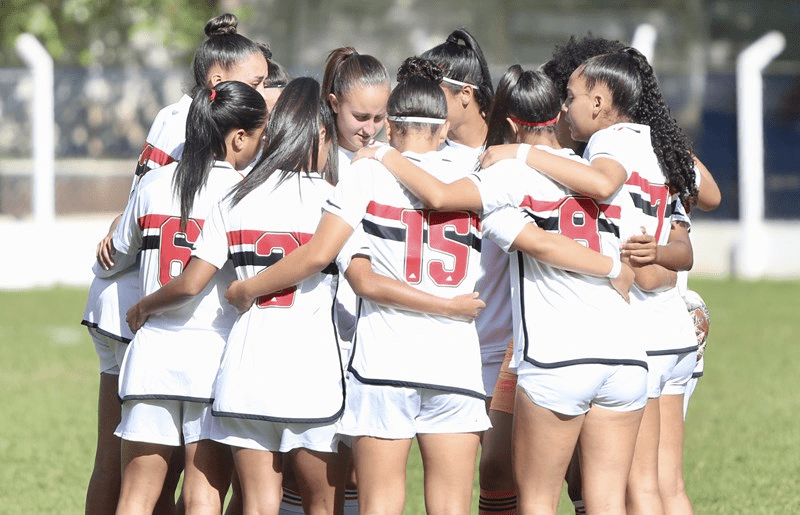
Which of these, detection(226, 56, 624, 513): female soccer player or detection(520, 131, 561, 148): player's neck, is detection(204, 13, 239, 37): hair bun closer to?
detection(226, 56, 624, 513): female soccer player

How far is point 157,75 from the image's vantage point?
17328 mm

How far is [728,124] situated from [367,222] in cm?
1444

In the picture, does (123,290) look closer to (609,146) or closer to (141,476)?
(141,476)

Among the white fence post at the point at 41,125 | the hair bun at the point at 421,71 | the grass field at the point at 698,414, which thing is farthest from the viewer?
the white fence post at the point at 41,125

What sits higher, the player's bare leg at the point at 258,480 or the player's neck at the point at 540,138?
the player's neck at the point at 540,138

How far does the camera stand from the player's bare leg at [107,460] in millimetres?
4473

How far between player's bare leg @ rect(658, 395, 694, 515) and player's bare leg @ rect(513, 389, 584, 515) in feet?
2.34

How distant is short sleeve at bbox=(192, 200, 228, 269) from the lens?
12.5 feet

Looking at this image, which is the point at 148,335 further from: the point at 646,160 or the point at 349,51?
the point at 646,160

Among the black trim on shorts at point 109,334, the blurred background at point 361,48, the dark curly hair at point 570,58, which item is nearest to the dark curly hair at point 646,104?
the dark curly hair at point 570,58

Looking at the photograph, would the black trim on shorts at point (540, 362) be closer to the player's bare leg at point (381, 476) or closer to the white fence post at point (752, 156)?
the player's bare leg at point (381, 476)

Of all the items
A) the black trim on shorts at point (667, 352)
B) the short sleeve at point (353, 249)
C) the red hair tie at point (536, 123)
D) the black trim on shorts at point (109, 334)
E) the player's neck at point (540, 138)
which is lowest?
the black trim on shorts at point (667, 352)

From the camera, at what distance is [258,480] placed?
3.82 m

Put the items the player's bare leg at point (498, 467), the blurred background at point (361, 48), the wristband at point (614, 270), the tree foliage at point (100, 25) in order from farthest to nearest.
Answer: the tree foliage at point (100, 25)
the blurred background at point (361, 48)
the player's bare leg at point (498, 467)
the wristband at point (614, 270)
